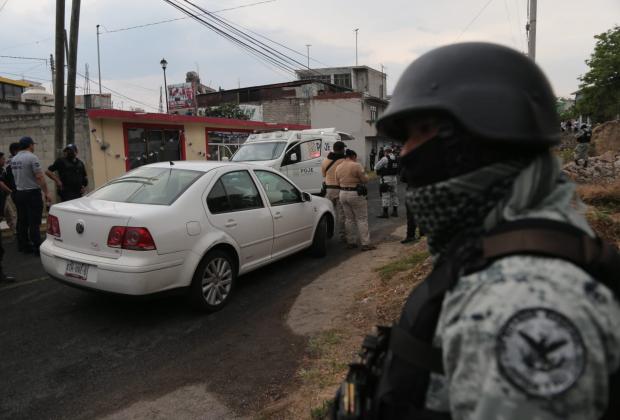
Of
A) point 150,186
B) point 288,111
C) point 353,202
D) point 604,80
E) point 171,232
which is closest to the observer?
point 171,232

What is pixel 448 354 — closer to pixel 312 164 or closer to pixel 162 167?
pixel 162 167

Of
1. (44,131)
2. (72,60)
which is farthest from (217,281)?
(44,131)

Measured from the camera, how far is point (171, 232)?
439 centimetres

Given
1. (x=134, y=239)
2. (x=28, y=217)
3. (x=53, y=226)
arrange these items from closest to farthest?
(x=134, y=239), (x=53, y=226), (x=28, y=217)

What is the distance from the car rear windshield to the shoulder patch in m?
4.18

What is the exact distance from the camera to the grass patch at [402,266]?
222 inches

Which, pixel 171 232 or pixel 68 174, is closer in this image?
pixel 171 232

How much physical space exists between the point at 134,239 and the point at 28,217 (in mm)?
4392

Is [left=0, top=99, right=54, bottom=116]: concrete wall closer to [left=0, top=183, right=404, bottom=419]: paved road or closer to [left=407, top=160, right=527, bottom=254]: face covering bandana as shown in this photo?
[left=0, top=183, right=404, bottom=419]: paved road

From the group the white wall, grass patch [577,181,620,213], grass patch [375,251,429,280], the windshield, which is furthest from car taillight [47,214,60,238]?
the white wall

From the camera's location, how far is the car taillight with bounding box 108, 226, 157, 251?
13.8ft

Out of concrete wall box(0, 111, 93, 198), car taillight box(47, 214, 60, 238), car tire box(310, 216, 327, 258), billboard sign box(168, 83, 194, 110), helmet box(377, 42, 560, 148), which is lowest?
car tire box(310, 216, 327, 258)

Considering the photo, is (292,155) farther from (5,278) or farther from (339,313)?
(339,313)

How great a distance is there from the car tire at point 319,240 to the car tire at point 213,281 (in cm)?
194
